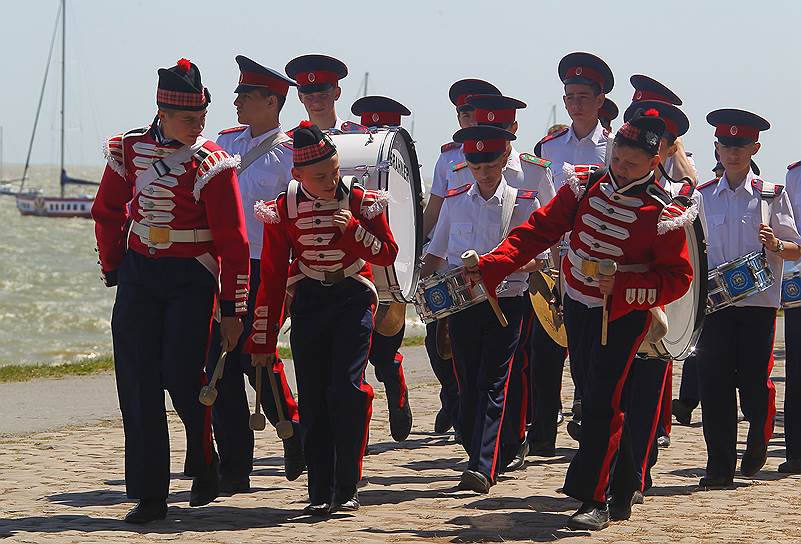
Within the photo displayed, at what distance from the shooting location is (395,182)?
346 inches

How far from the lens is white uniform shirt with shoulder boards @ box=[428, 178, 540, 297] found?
8.87 m

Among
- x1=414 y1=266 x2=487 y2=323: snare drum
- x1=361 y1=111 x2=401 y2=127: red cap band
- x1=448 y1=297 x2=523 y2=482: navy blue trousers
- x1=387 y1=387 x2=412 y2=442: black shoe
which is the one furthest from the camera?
x1=361 y1=111 x2=401 y2=127: red cap band

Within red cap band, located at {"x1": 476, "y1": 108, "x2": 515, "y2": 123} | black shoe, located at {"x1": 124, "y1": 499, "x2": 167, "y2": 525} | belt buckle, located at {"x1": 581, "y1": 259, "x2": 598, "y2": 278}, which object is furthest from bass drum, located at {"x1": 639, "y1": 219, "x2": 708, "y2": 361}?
black shoe, located at {"x1": 124, "y1": 499, "x2": 167, "y2": 525}

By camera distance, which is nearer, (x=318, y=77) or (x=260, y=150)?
(x=260, y=150)

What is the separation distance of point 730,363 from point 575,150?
1850mm

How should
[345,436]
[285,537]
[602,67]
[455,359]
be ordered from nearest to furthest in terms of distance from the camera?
[285,537]
[345,436]
[455,359]
[602,67]

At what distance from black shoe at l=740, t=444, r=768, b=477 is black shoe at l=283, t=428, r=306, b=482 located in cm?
259

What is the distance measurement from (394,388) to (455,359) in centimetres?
186

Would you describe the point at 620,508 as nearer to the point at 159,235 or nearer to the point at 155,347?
the point at 155,347

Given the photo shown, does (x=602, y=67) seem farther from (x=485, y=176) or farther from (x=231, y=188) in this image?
(x=231, y=188)

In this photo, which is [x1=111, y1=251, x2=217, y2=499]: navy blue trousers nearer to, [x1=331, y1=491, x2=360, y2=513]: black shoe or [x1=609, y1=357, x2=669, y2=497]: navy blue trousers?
[x1=331, y1=491, x2=360, y2=513]: black shoe

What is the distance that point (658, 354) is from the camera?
313 inches

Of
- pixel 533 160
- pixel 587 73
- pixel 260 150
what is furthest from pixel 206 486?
pixel 587 73

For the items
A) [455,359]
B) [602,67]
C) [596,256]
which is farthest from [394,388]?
[596,256]
